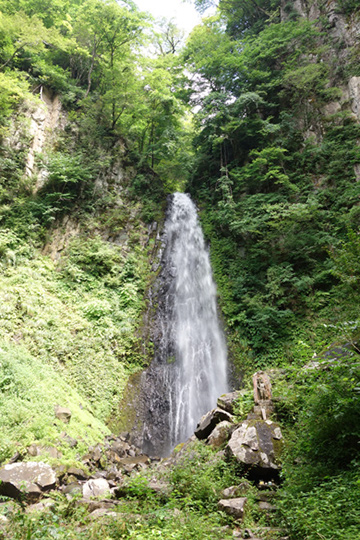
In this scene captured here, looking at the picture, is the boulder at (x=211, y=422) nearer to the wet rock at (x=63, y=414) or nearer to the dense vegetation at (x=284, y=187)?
the dense vegetation at (x=284, y=187)

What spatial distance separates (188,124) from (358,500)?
83.2 feet

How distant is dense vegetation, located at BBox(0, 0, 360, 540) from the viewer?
13.2 ft

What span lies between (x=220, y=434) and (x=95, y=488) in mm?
2598

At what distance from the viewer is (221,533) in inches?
129

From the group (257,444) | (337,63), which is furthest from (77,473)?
(337,63)

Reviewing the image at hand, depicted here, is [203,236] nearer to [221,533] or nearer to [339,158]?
[339,158]

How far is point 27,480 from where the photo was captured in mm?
4387

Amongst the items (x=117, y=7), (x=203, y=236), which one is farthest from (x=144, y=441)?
(x=117, y=7)

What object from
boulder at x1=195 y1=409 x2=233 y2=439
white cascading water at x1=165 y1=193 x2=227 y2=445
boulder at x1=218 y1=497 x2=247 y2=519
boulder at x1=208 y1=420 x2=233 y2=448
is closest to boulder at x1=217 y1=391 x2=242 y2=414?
boulder at x1=195 y1=409 x2=233 y2=439

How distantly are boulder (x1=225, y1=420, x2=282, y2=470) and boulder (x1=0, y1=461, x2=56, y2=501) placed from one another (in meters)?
3.04

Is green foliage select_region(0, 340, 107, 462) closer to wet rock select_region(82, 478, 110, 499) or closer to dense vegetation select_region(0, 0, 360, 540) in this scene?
dense vegetation select_region(0, 0, 360, 540)

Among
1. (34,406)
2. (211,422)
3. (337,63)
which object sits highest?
(337,63)

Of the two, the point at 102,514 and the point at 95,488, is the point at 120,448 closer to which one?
the point at 95,488

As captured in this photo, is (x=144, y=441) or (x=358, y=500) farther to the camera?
(x=144, y=441)
